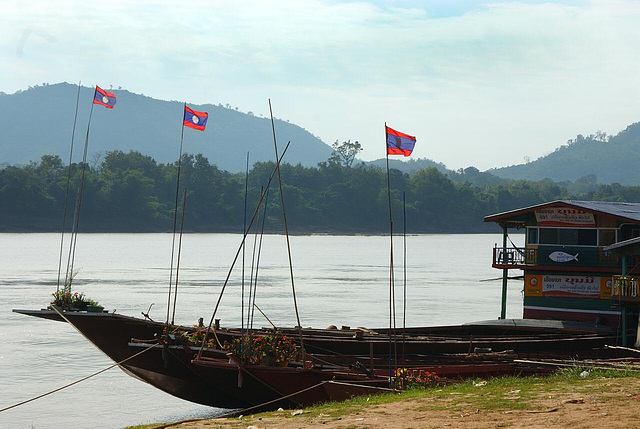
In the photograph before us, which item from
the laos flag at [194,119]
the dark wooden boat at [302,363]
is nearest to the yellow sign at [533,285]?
the dark wooden boat at [302,363]

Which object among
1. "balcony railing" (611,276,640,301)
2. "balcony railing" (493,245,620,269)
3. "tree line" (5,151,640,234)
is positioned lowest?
"balcony railing" (611,276,640,301)

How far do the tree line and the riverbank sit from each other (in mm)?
111079

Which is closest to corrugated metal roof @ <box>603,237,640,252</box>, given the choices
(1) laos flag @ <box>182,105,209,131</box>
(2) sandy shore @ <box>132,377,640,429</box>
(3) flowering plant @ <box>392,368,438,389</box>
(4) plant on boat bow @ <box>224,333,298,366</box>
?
(3) flowering plant @ <box>392,368,438,389</box>

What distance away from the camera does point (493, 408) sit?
13.6 m

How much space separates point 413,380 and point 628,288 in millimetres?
10368

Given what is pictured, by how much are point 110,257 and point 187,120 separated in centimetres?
8277

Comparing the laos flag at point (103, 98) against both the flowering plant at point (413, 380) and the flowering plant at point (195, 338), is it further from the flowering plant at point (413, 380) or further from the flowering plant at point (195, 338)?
the flowering plant at point (413, 380)

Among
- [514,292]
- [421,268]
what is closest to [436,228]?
[421,268]

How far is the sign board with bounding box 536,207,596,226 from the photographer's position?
1198 inches

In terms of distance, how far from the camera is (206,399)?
23.4 m

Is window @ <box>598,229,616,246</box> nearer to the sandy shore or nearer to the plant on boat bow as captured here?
the plant on boat bow

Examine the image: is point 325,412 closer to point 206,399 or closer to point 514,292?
point 206,399

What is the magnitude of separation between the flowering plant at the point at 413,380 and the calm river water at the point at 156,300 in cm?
791

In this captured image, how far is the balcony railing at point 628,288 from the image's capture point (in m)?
25.6
